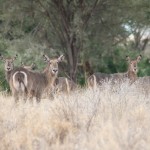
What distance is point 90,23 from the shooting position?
2314cm

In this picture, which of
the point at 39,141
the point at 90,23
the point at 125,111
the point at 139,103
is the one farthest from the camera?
the point at 90,23

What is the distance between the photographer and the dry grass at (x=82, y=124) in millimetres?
7438

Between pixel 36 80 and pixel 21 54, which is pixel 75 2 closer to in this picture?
pixel 21 54

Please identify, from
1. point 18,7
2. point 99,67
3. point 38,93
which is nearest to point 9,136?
point 38,93

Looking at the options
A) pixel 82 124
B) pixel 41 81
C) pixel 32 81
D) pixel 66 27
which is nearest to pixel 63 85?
pixel 41 81

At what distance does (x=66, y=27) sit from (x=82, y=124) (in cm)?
1333

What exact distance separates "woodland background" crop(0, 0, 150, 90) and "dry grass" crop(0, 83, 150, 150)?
34.1ft

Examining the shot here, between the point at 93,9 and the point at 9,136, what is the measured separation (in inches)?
542

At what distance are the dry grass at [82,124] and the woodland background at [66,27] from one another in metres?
10.4

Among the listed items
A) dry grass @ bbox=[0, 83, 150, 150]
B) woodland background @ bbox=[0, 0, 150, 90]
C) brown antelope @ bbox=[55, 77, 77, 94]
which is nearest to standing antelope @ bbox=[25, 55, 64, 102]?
brown antelope @ bbox=[55, 77, 77, 94]

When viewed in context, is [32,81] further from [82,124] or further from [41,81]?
[82,124]

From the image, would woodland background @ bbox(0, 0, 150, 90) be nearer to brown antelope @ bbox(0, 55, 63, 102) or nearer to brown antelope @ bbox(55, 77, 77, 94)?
brown antelope @ bbox(55, 77, 77, 94)

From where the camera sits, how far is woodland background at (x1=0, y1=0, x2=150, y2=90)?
2183 cm

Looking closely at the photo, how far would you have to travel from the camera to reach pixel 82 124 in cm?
902
